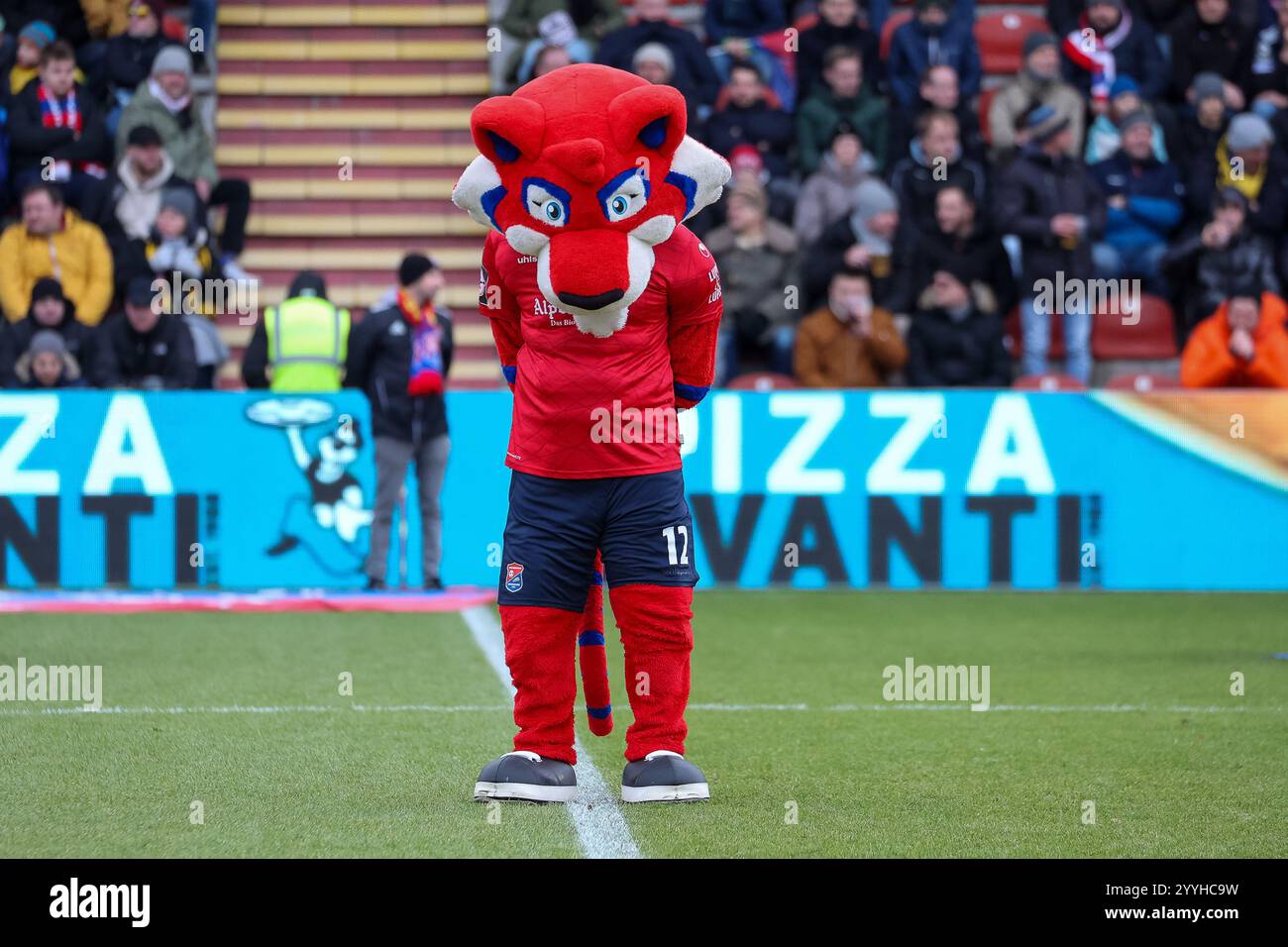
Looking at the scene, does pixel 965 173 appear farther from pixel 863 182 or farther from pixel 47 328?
pixel 47 328

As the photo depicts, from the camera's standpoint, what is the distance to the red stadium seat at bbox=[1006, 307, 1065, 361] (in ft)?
49.6

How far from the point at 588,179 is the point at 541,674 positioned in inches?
55.4

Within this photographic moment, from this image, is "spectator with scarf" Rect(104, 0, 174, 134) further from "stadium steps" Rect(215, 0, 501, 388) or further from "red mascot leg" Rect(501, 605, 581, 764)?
"red mascot leg" Rect(501, 605, 581, 764)

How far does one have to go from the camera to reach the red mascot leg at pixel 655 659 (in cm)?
610

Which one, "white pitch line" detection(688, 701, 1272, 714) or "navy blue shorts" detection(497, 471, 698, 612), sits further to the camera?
"white pitch line" detection(688, 701, 1272, 714)

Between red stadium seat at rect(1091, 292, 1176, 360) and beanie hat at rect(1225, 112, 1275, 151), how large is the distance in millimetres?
1441

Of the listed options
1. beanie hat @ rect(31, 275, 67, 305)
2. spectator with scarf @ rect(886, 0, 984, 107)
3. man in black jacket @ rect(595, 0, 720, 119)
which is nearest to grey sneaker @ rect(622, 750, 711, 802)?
beanie hat @ rect(31, 275, 67, 305)

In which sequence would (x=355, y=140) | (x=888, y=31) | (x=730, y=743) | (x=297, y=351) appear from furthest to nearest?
1. (x=355, y=140)
2. (x=888, y=31)
3. (x=297, y=351)
4. (x=730, y=743)

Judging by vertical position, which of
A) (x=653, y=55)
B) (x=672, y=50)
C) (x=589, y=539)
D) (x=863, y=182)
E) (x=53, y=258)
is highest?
(x=672, y=50)

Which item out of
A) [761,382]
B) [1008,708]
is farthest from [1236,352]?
[1008,708]

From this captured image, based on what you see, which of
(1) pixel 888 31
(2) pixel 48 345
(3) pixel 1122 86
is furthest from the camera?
(1) pixel 888 31

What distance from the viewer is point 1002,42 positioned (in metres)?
17.1
